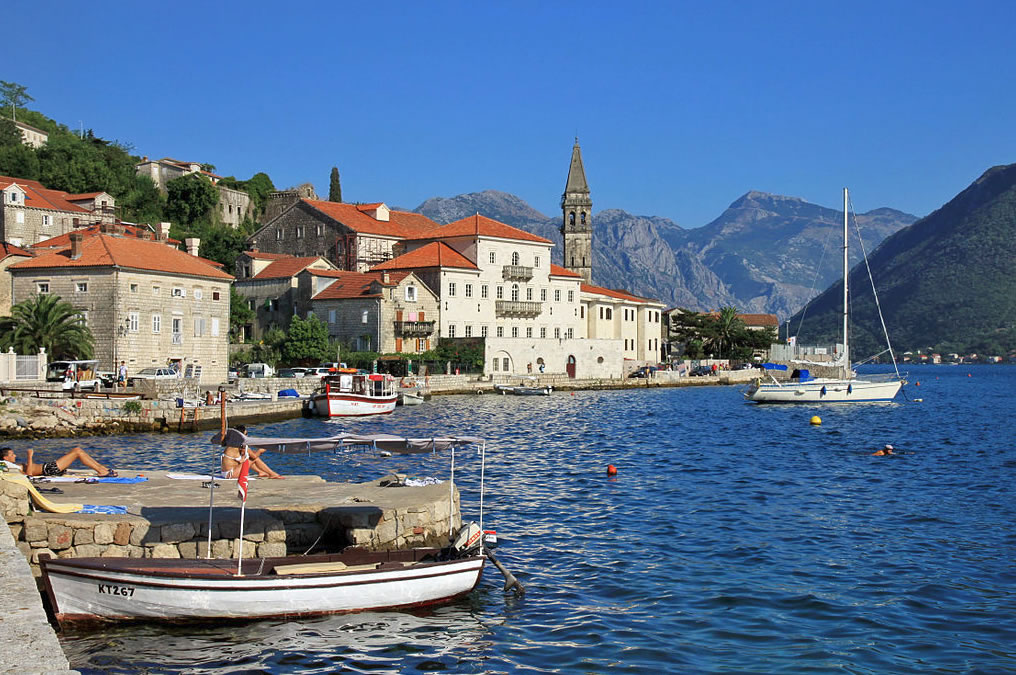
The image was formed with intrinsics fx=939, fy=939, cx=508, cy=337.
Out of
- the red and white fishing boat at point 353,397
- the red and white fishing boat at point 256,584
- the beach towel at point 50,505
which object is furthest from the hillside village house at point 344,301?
the red and white fishing boat at point 256,584

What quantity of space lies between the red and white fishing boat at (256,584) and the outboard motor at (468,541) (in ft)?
0.07

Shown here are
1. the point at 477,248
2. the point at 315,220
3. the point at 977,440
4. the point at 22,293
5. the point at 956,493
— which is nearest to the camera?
the point at 956,493

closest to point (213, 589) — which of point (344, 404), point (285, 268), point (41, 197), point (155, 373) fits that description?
point (344, 404)

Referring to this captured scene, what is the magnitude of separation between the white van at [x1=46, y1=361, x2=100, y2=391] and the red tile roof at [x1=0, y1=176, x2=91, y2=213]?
85.7ft

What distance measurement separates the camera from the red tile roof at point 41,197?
68625mm

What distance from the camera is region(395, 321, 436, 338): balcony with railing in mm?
70250

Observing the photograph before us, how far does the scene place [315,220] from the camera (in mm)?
84625

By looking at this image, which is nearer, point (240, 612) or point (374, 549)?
Answer: point (240, 612)

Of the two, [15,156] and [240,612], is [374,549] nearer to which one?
[240,612]

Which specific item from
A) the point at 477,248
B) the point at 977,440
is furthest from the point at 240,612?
the point at 477,248

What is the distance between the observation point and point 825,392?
219 ft

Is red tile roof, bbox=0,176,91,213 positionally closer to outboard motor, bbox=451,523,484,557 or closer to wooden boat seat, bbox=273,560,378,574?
outboard motor, bbox=451,523,484,557

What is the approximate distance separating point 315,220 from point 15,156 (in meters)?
26.1

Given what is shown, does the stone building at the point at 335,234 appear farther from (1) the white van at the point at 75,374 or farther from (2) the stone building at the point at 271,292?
(1) the white van at the point at 75,374
